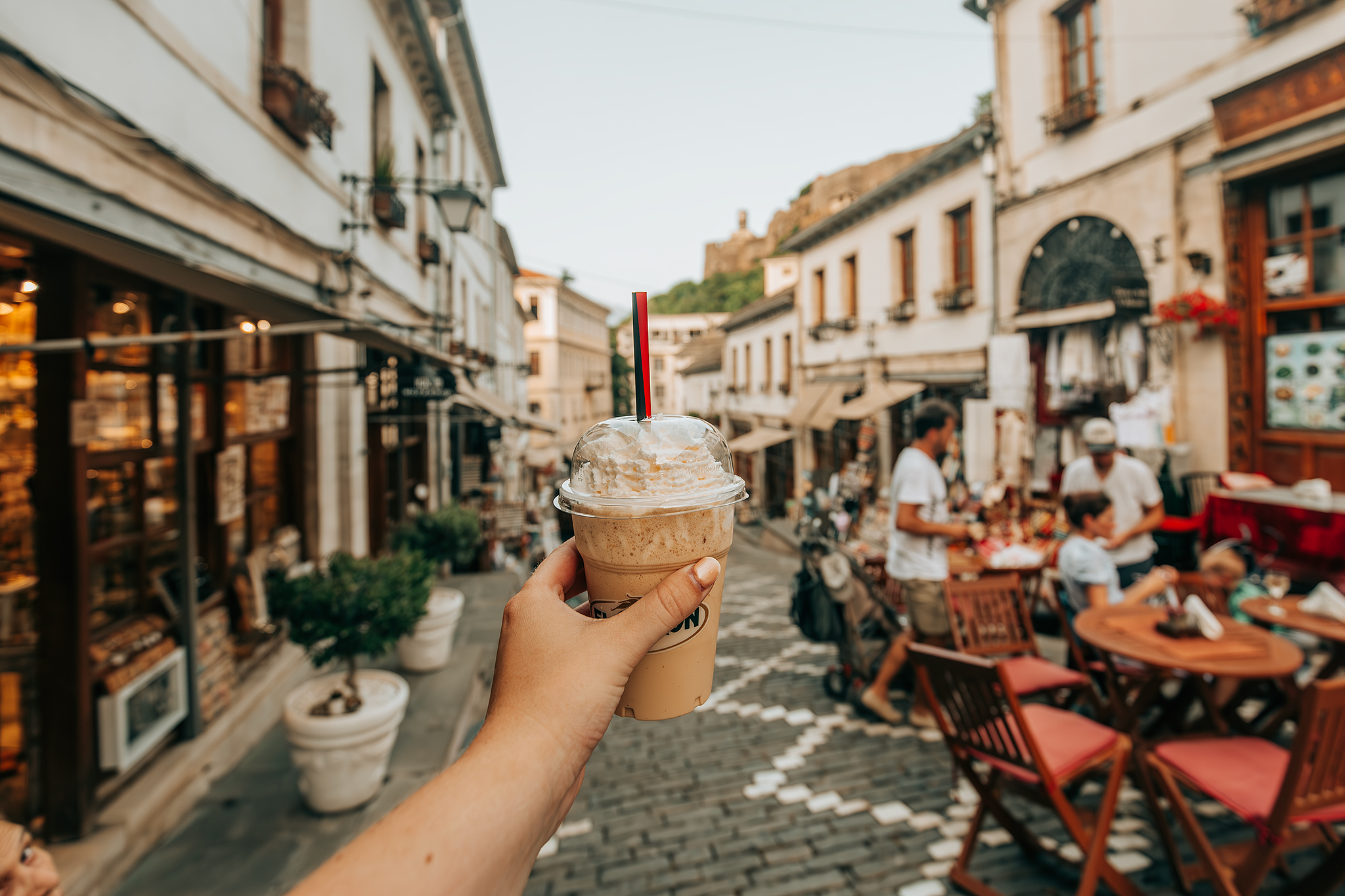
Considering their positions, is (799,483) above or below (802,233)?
below

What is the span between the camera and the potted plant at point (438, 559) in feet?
20.6

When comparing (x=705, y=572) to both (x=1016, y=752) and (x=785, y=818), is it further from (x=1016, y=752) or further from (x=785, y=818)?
(x=785, y=818)

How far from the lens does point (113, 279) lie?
12.3ft

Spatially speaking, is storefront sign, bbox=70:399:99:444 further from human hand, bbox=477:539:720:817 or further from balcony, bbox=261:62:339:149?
human hand, bbox=477:539:720:817

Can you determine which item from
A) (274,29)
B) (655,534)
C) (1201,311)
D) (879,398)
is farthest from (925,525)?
(879,398)

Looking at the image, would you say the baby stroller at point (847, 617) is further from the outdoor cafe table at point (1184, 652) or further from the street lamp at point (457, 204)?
the street lamp at point (457, 204)

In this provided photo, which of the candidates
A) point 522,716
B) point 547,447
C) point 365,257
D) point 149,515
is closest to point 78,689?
point 149,515

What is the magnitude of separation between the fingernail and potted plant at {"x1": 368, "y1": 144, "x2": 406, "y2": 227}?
778 cm

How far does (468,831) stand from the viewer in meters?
0.80

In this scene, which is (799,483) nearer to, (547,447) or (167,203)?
(547,447)

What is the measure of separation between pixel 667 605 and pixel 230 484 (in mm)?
4902

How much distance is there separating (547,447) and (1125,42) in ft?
73.2

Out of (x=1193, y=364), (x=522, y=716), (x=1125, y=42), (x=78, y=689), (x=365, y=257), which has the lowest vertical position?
(x=78, y=689)

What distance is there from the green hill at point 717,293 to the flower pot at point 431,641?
31.6 m
